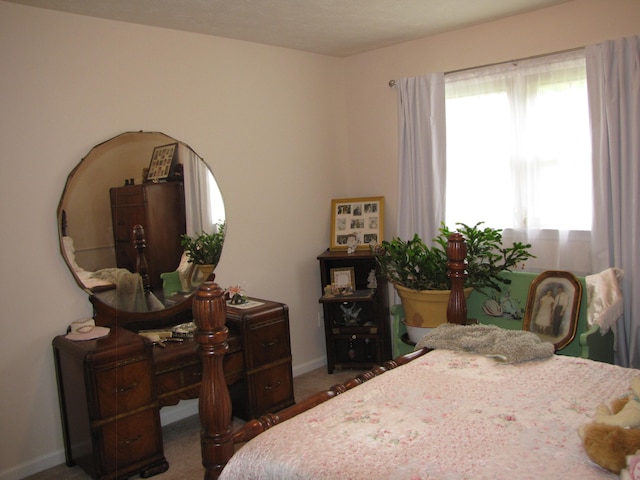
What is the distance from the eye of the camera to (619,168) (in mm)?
3215

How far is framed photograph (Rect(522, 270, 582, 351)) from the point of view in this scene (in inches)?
119

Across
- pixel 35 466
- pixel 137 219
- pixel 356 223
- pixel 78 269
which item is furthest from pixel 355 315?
pixel 35 466

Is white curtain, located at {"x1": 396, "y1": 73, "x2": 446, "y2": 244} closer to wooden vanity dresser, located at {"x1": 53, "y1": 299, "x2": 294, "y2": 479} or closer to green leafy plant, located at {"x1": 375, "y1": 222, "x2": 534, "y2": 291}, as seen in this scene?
green leafy plant, located at {"x1": 375, "y1": 222, "x2": 534, "y2": 291}

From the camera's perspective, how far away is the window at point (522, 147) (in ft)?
11.2

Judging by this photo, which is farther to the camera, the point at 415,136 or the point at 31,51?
the point at 415,136

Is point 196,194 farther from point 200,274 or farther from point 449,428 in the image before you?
point 449,428

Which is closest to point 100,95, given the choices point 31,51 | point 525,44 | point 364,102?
point 31,51

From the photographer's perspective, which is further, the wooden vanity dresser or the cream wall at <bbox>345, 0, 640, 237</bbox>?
the cream wall at <bbox>345, 0, 640, 237</bbox>

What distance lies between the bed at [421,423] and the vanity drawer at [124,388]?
1.13 metres

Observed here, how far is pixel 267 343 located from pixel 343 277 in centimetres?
104

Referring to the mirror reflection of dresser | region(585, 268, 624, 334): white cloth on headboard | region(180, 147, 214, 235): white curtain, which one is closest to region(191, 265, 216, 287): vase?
the mirror reflection of dresser

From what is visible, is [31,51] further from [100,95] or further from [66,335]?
[66,335]

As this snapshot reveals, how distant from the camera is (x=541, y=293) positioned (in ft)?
10.5

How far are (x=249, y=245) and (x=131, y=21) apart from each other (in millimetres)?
1620
